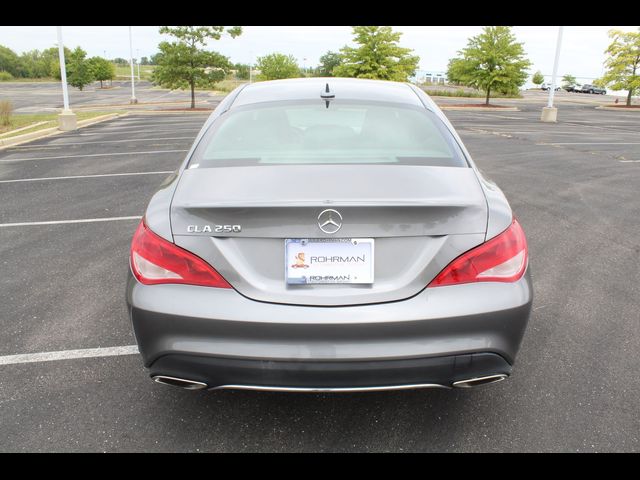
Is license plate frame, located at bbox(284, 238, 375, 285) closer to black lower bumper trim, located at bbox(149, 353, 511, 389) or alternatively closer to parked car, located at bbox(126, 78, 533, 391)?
parked car, located at bbox(126, 78, 533, 391)

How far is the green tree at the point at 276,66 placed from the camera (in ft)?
141

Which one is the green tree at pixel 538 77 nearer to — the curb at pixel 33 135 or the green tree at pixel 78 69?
the green tree at pixel 78 69

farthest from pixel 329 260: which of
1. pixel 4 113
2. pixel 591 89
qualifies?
pixel 591 89

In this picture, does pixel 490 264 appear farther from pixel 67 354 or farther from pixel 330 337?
pixel 67 354

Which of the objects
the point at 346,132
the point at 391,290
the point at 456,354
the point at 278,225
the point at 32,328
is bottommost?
the point at 32,328

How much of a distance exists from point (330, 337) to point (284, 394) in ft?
3.28

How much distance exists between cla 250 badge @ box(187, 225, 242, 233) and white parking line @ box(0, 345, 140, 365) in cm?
153

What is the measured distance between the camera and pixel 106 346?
3428 millimetres

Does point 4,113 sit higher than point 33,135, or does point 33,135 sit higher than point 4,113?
point 4,113

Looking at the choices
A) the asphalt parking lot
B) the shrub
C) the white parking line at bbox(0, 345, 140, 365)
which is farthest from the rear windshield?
the shrub

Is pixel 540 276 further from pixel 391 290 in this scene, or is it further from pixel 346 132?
pixel 391 290

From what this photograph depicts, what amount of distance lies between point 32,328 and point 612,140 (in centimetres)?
1739

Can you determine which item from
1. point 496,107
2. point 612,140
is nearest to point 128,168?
point 612,140

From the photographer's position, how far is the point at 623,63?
38.2 m
